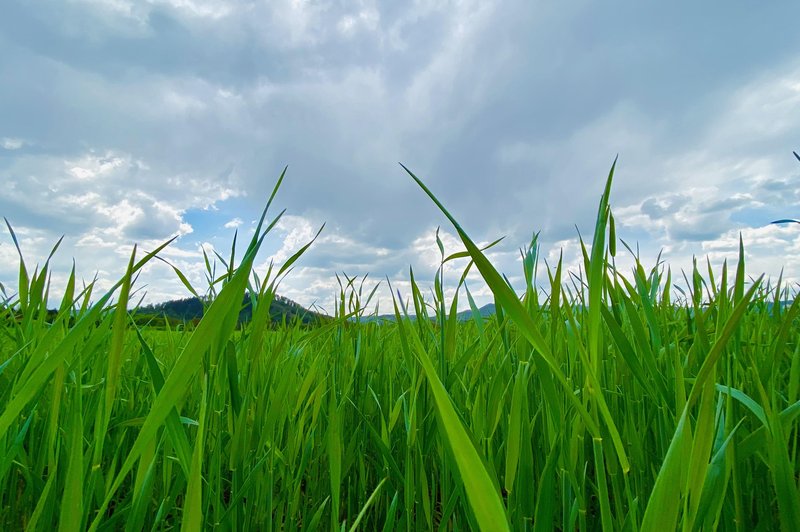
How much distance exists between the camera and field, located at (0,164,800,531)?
41 centimetres

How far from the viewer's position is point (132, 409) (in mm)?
1143

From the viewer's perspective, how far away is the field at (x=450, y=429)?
41 centimetres

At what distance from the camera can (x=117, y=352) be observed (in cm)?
48

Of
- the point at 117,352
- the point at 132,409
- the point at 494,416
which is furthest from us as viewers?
the point at 132,409

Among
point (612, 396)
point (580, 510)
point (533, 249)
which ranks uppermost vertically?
point (533, 249)

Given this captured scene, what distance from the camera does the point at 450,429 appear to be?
0.33 meters

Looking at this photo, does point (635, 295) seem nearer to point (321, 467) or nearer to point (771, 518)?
point (771, 518)

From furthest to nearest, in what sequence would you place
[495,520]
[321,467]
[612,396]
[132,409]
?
[132,409] < [321,467] < [612,396] < [495,520]

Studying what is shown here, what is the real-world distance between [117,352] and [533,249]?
60cm

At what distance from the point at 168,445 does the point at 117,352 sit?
333mm

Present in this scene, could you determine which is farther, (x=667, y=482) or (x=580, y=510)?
(x=580, y=510)

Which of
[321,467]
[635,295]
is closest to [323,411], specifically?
[321,467]

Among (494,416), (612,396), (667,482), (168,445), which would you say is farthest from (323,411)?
(667,482)

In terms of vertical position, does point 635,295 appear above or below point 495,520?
above
